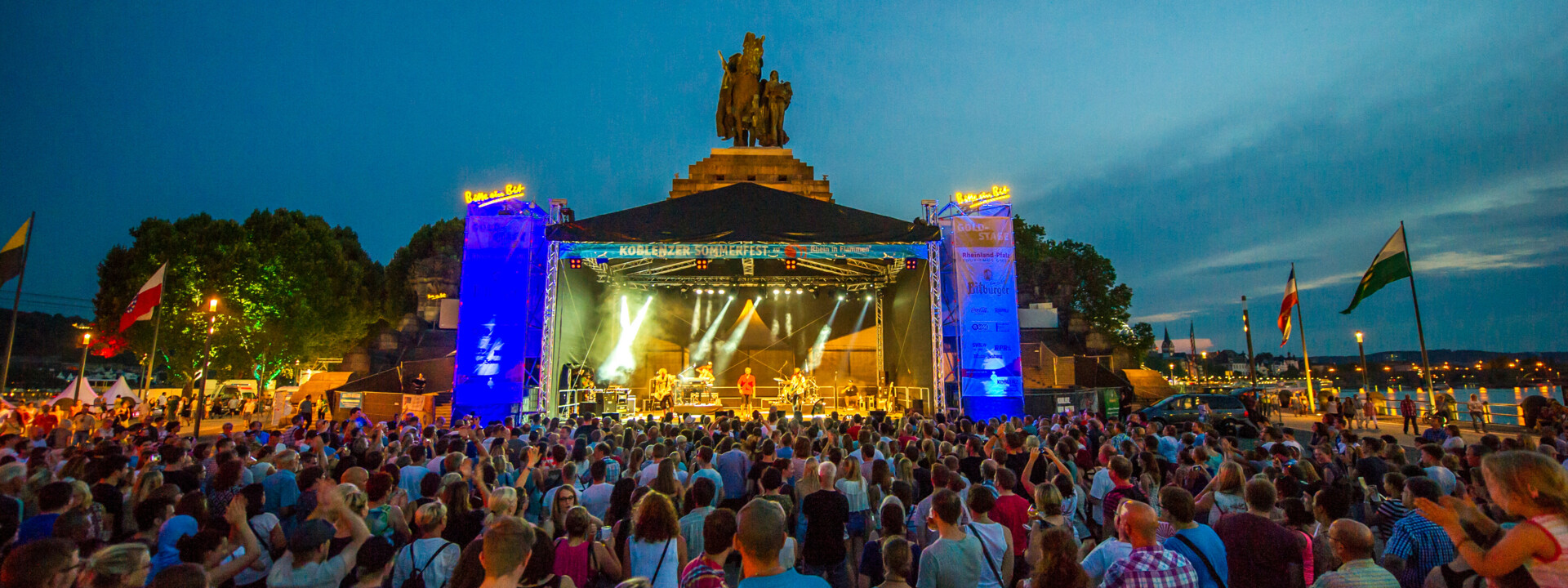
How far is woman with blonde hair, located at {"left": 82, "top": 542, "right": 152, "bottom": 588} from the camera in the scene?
7.48 ft

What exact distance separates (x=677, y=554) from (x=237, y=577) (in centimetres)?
247

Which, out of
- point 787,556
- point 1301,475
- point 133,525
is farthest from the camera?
point 1301,475

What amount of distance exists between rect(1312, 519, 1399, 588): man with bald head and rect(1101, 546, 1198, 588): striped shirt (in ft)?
1.66

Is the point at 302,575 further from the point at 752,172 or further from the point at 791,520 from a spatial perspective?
the point at 752,172

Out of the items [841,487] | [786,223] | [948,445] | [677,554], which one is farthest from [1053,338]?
[677,554]

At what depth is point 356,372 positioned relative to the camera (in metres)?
33.9

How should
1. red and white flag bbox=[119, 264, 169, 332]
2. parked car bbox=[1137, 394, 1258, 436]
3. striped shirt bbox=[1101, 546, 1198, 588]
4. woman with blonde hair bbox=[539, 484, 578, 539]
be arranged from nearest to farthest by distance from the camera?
striped shirt bbox=[1101, 546, 1198, 588], woman with blonde hair bbox=[539, 484, 578, 539], red and white flag bbox=[119, 264, 169, 332], parked car bbox=[1137, 394, 1258, 436]

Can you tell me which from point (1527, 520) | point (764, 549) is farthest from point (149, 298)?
point (1527, 520)

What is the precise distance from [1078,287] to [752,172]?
27.3 m

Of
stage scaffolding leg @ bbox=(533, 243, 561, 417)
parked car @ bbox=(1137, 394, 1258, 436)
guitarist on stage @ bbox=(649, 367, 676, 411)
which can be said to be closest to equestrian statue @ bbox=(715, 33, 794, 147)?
guitarist on stage @ bbox=(649, 367, 676, 411)

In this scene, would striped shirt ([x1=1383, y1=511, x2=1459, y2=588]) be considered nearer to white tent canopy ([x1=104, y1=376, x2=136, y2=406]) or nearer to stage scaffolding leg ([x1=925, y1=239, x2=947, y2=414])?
stage scaffolding leg ([x1=925, y1=239, x2=947, y2=414])

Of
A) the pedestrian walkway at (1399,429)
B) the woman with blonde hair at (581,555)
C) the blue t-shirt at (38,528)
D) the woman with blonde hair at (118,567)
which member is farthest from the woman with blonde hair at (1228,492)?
the pedestrian walkway at (1399,429)

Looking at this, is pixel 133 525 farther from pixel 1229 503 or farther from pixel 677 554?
pixel 1229 503

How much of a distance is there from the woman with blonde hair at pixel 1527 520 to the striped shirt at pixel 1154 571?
94cm
